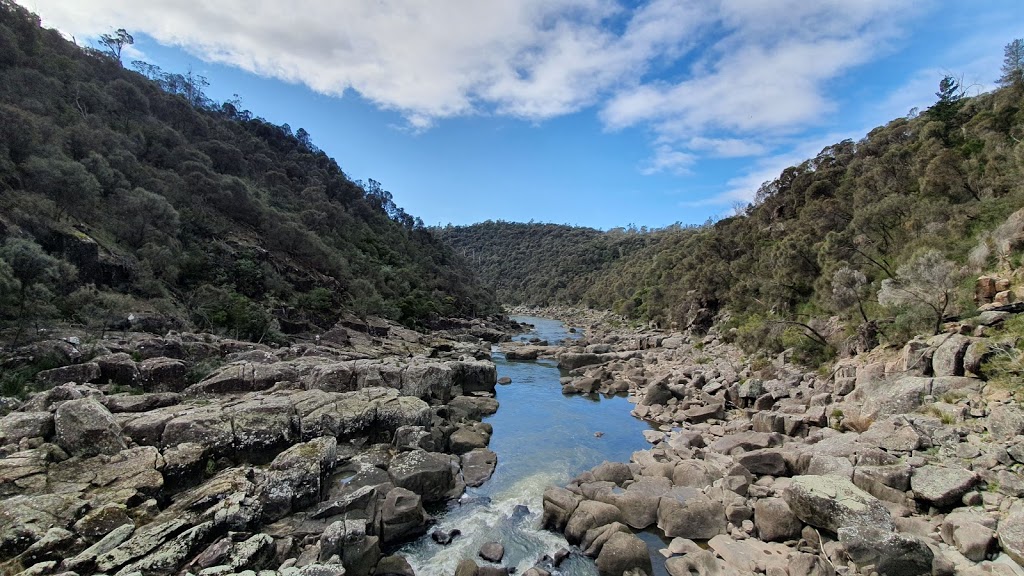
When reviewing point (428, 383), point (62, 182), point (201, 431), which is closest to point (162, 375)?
point (201, 431)

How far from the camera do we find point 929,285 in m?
17.0

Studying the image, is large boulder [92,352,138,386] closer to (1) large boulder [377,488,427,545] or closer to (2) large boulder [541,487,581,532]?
(1) large boulder [377,488,427,545]

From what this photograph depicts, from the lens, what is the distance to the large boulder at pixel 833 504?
9.49m

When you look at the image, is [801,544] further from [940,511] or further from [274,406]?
[274,406]

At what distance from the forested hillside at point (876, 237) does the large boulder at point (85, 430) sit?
89.1 ft

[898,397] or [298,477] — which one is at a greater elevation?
[898,397]

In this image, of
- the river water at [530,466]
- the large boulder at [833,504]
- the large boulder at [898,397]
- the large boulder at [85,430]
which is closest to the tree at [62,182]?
the large boulder at [85,430]

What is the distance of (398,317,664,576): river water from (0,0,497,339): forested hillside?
1948 centimetres

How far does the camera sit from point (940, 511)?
388 inches

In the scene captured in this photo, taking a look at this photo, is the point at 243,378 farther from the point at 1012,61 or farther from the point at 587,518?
the point at 1012,61

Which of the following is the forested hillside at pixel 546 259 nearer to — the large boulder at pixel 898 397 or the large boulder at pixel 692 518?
the large boulder at pixel 898 397

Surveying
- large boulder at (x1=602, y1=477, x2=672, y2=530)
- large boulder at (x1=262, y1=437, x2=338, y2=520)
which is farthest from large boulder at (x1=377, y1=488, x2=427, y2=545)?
large boulder at (x1=602, y1=477, x2=672, y2=530)

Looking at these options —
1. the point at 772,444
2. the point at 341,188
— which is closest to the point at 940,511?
the point at 772,444

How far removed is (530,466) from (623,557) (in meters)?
6.91
